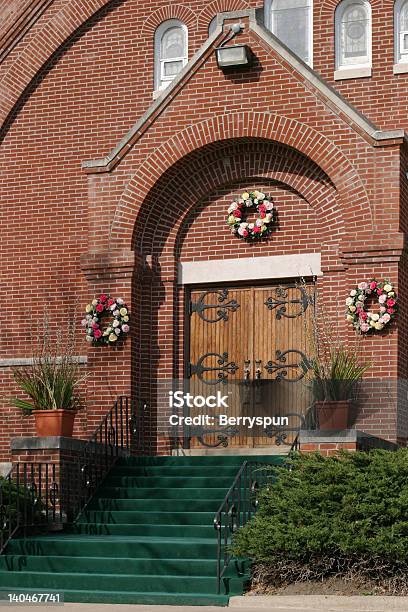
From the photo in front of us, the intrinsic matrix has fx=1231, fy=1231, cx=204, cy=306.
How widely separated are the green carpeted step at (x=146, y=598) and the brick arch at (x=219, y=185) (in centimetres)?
661

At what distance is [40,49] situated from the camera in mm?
21125

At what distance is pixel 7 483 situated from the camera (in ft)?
50.4

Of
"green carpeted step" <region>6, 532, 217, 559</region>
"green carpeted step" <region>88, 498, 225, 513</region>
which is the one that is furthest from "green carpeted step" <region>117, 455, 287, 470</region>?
"green carpeted step" <region>6, 532, 217, 559</region>

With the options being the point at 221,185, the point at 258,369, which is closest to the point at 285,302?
the point at 258,369

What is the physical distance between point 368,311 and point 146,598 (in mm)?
5826

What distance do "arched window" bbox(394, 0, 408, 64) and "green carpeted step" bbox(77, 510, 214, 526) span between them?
8158 millimetres

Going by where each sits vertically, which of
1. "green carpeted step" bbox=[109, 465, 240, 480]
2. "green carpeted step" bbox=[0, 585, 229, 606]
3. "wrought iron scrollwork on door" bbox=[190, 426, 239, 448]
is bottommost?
"green carpeted step" bbox=[0, 585, 229, 606]

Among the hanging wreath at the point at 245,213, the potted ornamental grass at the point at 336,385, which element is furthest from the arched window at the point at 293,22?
the potted ornamental grass at the point at 336,385

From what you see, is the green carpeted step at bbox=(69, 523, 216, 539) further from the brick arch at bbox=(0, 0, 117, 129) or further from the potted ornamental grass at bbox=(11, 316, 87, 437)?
the brick arch at bbox=(0, 0, 117, 129)

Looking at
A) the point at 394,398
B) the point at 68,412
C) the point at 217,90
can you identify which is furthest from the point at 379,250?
the point at 68,412

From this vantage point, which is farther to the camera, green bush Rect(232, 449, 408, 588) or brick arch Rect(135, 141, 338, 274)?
brick arch Rect(135, 141, 338, 274)

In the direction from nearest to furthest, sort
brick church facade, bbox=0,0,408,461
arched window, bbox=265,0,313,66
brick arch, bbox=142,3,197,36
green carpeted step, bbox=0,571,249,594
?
1. green carpeted step, bbox=0,571,249,594
2. brick church facade, bbox=0,0,408,461
3. arched window, bbox=265,0,313,66
4. brick arch, bbox=142,3,197,36

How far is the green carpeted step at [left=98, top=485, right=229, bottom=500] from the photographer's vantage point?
1602 centimetres

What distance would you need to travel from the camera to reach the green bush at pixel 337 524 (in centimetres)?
1263
